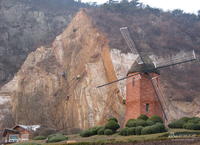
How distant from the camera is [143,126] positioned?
133 ft

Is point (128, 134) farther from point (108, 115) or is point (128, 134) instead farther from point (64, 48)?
point (64, 48)

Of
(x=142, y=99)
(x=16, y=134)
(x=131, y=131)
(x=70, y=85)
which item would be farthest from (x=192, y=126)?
(x=70, y=85)

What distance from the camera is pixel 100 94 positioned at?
219ft

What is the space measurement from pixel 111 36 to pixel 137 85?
32149 millimetres

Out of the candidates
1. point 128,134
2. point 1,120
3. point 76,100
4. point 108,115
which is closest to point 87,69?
point 76,100

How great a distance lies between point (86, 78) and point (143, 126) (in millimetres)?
30065

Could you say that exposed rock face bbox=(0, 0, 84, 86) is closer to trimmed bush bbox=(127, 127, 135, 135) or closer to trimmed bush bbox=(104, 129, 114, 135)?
trimmed bush bbox=(104, 129, 114, 135)

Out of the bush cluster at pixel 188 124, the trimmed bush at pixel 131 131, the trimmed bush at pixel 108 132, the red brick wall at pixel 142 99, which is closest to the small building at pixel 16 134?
the trimmed bush at pixel 108 132

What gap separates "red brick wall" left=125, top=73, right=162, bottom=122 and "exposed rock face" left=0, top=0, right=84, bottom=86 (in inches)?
1808

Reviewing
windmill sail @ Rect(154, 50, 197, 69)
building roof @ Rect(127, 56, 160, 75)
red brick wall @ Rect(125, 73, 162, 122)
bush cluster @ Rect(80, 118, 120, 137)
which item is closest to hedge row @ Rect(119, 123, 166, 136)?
bush cluster @ Rect(80, 118, 120, 137)

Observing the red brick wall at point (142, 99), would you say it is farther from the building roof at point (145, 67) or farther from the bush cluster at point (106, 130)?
the bush cluster at point (106, 130)

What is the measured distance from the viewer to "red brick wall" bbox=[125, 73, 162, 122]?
45.3 metres

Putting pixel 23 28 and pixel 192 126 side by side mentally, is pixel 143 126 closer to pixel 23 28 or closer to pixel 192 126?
pixel 192 126

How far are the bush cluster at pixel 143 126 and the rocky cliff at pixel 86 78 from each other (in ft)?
60.2
